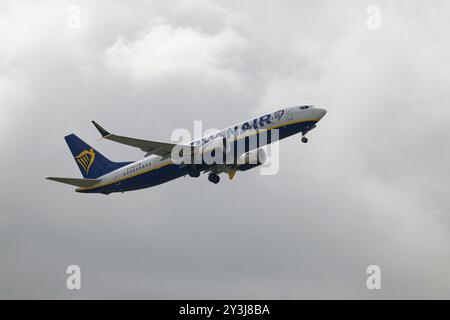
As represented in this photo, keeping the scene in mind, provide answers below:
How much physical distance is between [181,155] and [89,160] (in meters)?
15.2

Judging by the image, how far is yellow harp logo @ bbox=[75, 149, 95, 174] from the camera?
8394 centimetres

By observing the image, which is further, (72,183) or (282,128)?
(72,183)

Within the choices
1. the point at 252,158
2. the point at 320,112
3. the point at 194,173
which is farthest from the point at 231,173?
the point at 320,112

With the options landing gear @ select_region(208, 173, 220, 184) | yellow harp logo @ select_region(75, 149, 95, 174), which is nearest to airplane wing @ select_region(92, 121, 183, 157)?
landing gear @ select_region(208, 173, 220, 184)

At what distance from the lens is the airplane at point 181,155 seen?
235 ft

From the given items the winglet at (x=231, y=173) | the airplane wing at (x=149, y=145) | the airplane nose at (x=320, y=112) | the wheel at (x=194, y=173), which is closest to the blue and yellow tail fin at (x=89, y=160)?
the airplane wing at (x=149, y=145)

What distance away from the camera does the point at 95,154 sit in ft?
277

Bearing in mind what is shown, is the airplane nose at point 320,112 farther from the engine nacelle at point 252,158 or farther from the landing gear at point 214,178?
the landing gear at point 214,178

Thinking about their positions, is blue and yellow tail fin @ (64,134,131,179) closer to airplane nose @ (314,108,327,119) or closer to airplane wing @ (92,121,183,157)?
airplane wing @ (92,121,183,157)
